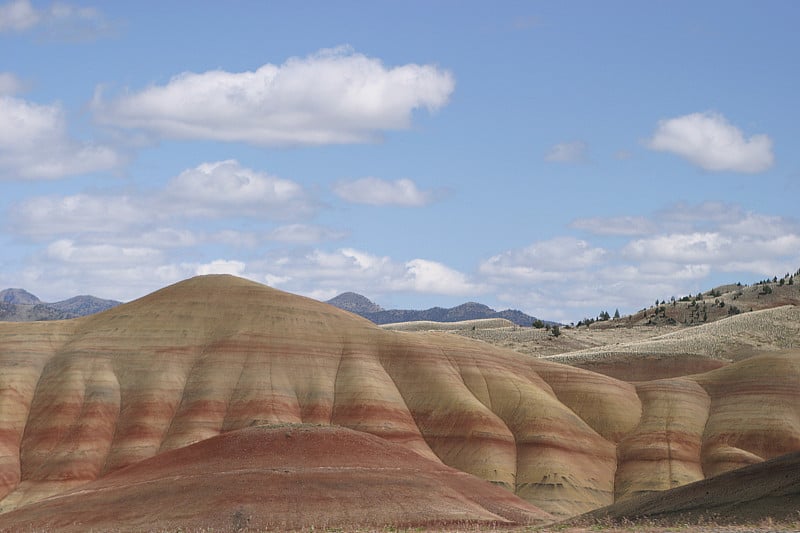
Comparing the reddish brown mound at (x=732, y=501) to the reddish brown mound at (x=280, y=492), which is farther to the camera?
the reddish brown mound at (x=280, y=492)

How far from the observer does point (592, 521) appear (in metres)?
49.6

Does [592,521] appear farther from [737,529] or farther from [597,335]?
[597,335]

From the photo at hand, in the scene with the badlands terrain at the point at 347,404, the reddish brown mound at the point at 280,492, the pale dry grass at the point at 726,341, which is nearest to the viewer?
the reddish brown mound at the point at 280,492

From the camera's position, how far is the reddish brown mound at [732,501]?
46.0 meters

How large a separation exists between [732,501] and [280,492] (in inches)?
931

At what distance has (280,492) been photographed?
61.3 m

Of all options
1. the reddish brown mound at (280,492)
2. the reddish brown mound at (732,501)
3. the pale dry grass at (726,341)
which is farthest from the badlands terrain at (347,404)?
the pale dry grass at (726,341)

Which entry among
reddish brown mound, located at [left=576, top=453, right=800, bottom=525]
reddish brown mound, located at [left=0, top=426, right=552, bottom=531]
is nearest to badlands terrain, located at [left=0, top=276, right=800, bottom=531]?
reddish brown mound, located at [left=0, top=426, right=552, bottom=531]


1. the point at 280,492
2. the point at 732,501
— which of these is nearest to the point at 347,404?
the point at 280,492

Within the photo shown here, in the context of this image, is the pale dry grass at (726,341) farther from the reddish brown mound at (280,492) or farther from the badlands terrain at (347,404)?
the reddish brown mound at (280,492)

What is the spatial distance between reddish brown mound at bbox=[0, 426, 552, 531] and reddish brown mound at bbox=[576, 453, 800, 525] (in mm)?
9311

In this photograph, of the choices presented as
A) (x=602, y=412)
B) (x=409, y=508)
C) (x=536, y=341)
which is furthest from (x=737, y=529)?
(x=536, y=341)

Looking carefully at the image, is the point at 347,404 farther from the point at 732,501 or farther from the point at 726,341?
the point at 726,341

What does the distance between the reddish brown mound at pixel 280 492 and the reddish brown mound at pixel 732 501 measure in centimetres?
931
